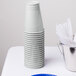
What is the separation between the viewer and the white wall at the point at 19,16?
→ 1.74 m

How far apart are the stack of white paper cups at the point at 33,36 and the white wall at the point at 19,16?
0.89 metres

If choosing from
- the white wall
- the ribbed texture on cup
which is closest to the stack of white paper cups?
the ribbed texture on cup

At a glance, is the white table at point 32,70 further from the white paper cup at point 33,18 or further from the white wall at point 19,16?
the white wall at point 19,16

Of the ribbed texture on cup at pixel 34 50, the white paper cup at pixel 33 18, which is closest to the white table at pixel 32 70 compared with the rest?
the ribbed texture on cup at pixel 34 50

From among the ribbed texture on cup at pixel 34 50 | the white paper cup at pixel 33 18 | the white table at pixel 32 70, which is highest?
the white paper cup at pixel 33 18

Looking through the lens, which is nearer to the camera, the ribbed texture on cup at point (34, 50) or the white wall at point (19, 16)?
the ribbed texture on cup at point (34, 50)

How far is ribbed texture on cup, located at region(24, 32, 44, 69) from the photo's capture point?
874 millimetres

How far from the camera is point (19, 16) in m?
1.75

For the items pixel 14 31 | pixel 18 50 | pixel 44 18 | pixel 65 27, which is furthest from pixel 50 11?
pixel 65 27

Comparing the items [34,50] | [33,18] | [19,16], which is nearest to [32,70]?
[34,50]

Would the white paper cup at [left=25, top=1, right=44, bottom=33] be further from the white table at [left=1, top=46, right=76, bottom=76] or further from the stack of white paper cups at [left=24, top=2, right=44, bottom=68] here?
the white table at [left=1, top=46, right=76, bottom=76]

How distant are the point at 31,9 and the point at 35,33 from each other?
3.5 inches

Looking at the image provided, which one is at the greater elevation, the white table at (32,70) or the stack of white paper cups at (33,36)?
the stack of white paper cups at (33,36)

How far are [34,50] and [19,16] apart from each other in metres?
0.90
